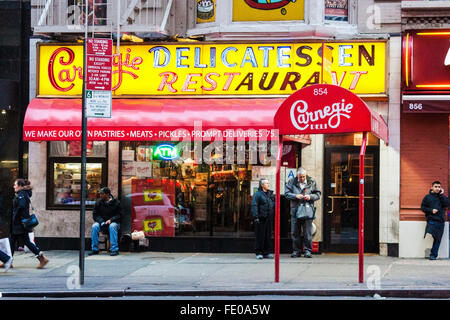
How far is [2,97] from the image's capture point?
50.5ft

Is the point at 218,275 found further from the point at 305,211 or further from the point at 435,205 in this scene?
the point at 435,205

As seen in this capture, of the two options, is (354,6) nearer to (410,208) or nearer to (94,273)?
(410,208)

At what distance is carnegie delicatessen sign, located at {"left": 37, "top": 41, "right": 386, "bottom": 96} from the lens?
48.8 ft

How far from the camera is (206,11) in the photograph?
1544cm

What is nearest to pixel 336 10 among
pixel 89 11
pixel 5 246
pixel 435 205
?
pixel 435 205

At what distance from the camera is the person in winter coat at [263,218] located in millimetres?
14404

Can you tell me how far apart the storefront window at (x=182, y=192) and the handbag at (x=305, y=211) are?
125 centimetres

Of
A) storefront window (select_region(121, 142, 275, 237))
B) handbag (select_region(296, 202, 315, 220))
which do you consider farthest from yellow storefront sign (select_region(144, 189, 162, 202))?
handbag (select_region(296, 202, 315, 220))

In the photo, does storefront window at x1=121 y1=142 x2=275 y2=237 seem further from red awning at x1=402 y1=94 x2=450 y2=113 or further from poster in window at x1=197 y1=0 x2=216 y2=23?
red awning at x1=402 y1=94 x2=450 y2=113

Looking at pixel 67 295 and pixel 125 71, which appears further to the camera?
pixel 125 71

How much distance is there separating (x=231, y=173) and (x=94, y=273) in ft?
14.0

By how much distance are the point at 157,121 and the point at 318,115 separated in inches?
173

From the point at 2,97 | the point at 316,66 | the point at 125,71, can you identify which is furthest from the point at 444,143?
the point at 2,97

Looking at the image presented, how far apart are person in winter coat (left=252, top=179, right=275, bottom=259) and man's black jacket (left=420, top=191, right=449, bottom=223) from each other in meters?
3.27
